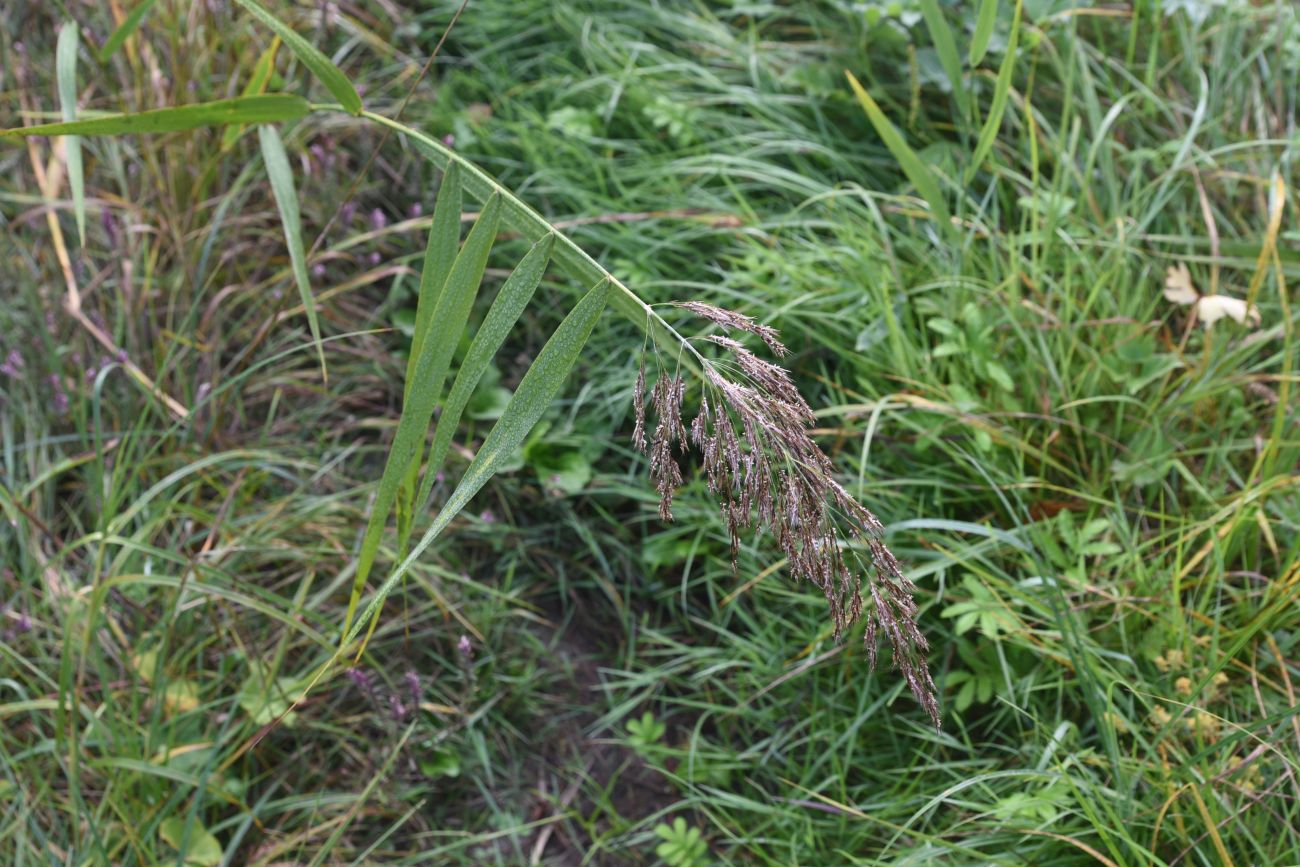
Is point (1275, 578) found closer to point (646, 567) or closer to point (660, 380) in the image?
point (646, 567)

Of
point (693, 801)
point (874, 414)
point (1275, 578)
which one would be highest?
point (874, 414)

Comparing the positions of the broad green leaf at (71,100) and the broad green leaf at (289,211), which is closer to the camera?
the broad green leaf at (289,211)

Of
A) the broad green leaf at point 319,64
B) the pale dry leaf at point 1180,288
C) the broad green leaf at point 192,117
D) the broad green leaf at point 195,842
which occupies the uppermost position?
the broad green leaf at point 319,64

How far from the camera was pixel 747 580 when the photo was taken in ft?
6.46

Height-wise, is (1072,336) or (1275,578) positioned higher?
(1072,336)

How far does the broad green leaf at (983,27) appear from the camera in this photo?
1.45 m

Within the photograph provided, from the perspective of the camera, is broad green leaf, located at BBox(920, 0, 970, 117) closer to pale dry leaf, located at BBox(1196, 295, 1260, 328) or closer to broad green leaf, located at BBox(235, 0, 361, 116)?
pale dry leaf, located at BBox(1196, 295, 1260, 328)

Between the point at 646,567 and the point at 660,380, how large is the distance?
1136mm

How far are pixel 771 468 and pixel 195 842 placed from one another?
1.27 metres

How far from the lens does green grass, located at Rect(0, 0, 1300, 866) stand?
164 centimetres

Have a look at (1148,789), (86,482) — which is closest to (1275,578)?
(1148,789)

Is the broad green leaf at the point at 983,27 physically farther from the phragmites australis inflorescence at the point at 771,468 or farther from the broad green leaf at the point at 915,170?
the phragmites australis inflorescence at the point at 771,468

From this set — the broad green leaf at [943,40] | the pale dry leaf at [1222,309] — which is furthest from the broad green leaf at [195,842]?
the pale dry leaf at [1222,309]

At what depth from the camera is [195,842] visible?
5.67 ft
